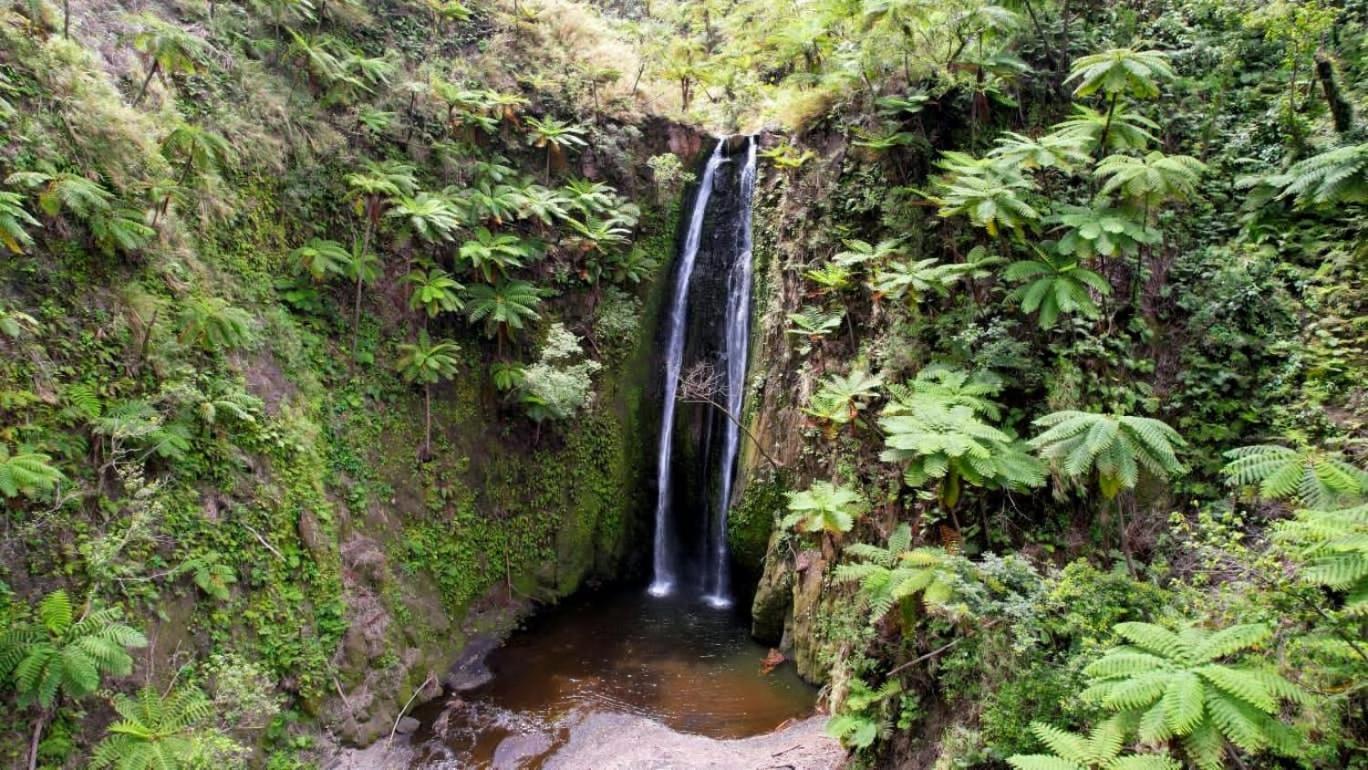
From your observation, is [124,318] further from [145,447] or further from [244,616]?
[244,616]

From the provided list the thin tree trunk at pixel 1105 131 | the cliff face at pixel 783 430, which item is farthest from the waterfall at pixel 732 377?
the thin tree trunk at pixel 1105 131

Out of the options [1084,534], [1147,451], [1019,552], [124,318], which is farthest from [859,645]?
[124,318]

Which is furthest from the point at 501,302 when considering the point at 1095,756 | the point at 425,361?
the point at 1095,756

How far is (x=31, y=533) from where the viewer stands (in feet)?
21.1

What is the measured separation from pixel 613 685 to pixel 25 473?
7895 millimetres

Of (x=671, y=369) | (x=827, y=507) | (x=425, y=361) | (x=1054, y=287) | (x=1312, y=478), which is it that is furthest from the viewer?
(x=671, y=369)

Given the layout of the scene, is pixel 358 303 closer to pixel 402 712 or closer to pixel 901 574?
pixel 402 712

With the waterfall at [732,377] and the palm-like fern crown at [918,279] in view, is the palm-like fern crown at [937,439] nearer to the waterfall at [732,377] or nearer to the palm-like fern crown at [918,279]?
the palm-like fern crown at [918,279]

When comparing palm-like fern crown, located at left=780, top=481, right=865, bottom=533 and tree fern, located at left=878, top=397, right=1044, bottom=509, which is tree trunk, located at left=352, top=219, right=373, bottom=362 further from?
tree fern, located at left=878, top=397, right=1044, bottom=509

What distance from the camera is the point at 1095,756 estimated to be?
4605 millimetres

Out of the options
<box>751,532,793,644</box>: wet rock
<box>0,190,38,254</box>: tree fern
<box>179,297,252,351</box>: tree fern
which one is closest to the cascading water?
<box>751,532,793,644</box>: wet rock

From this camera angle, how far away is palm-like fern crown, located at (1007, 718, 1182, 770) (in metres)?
4.35

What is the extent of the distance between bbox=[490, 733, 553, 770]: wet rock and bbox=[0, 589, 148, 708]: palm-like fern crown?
4602 mm

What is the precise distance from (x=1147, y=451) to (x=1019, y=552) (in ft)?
5.49
